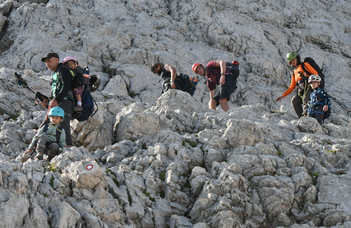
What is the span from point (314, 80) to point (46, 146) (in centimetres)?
1013

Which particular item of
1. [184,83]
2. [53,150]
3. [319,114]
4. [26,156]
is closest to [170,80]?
[184,83]

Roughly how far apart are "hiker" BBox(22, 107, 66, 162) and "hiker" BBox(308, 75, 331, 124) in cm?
934

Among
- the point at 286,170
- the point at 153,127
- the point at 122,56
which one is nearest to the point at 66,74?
the point at 153,127

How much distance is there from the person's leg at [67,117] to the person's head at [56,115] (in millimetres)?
252

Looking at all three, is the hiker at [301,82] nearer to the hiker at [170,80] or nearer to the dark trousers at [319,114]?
the dark trousers at [319,114]

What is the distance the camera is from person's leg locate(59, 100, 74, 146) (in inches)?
391

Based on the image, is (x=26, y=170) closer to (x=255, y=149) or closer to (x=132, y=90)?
(x=255, y=149)

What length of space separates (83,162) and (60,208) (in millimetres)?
1394

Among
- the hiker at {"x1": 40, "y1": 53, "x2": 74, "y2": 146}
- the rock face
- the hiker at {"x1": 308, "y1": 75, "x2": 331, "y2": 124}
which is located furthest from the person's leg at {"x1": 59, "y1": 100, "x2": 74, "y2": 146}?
the hiker at {"x1": 308, "y1": 75, "x2": 331, "y2": 124}

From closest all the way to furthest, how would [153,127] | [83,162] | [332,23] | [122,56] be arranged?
Answer: [83,162], [153,127], [122,56], [332,23]

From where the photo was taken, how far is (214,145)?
977 centimetres

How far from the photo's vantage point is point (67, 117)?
10.2m

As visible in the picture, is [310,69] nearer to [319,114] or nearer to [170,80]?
[319,114]

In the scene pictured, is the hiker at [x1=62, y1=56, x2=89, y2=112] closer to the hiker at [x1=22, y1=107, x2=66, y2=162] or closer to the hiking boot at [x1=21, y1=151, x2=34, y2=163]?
the hiker at [x1=22, y1=107, x2=66, y2=162]
